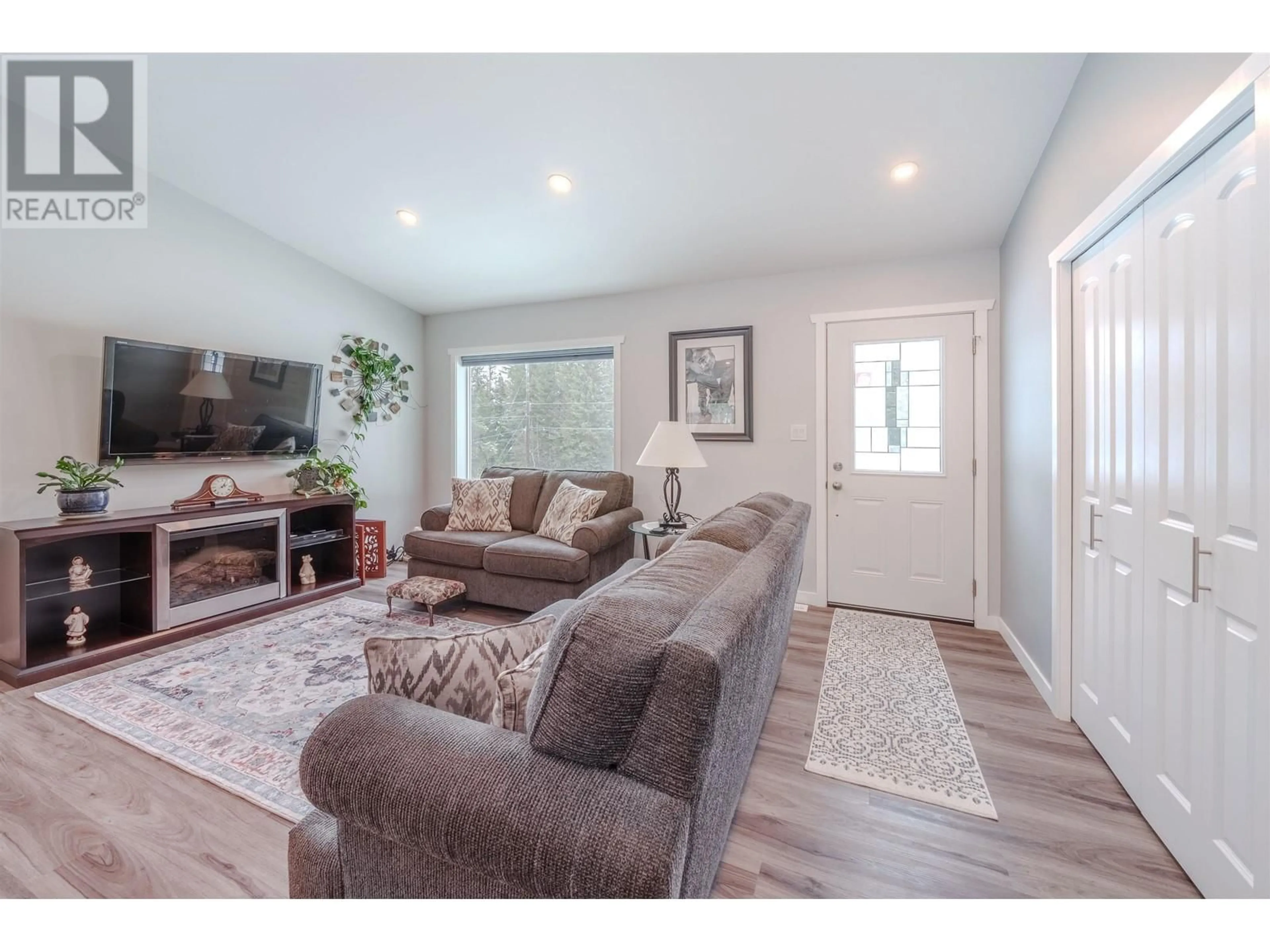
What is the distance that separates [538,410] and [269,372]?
78.5 inches

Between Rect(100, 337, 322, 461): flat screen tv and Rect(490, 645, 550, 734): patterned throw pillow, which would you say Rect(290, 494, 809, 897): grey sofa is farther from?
Rect(100, 337, 322, 461): flat screen tv

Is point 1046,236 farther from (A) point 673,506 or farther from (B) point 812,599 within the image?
(A) point 673,506

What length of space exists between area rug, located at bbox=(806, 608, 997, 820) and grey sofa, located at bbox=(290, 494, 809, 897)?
104cm

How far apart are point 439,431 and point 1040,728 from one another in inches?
190

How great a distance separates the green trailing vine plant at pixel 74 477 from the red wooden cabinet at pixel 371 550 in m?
1.52

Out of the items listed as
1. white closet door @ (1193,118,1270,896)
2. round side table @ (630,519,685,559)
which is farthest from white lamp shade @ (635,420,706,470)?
white closet door @ (1193,118,1270,896)

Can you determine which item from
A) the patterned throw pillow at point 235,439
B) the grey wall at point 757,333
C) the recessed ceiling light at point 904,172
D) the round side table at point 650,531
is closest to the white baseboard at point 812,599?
the grey wall at point 757,333

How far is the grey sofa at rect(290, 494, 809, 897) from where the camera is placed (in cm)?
74

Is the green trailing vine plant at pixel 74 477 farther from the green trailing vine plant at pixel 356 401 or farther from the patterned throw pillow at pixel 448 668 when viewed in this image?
the patterned throw pillow at pixel 448 668

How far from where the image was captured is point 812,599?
3.58 metres

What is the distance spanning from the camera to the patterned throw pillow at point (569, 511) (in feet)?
11.8

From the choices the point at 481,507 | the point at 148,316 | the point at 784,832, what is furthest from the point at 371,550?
the point at 784,832

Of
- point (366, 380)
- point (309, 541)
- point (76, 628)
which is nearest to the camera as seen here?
point (76, 628)
